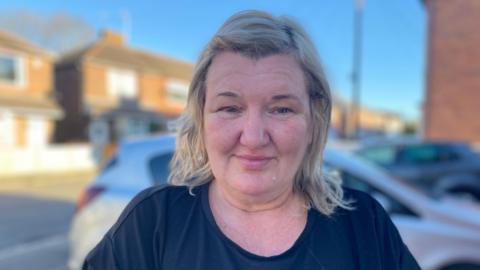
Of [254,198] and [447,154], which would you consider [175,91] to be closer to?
[447,154]

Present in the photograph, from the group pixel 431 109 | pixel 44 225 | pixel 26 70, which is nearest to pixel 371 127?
pixel 431 109

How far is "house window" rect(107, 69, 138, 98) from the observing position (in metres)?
25.7

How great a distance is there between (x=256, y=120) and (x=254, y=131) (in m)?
0.04

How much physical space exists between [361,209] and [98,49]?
26.9m

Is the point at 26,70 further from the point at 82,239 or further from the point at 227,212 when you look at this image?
the point at 227,212

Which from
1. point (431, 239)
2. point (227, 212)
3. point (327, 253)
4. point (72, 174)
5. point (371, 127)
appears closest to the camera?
point (327, 253)

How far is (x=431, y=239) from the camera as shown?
3.37 m

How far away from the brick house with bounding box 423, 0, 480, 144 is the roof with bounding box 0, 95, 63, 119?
18937mm

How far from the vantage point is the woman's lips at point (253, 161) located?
137cm

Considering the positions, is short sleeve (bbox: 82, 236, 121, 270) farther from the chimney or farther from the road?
the chimney

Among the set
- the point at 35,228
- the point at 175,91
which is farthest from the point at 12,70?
the point at 35,228

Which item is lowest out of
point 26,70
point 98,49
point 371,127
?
point 371,127

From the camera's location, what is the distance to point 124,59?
1062 inches

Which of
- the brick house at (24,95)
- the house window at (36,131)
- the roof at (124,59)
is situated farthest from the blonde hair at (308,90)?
the roof at (124,59)
